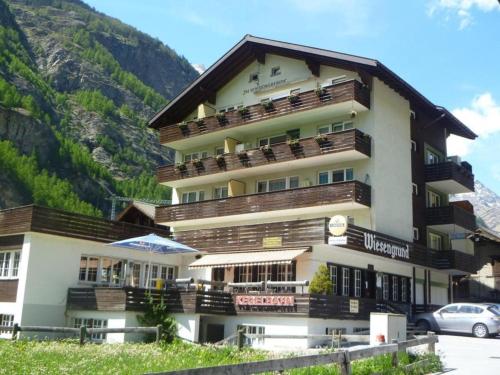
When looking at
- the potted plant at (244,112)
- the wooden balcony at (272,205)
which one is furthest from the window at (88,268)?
the potted plant at (244,112)

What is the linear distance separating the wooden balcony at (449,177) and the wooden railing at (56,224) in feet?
66.3

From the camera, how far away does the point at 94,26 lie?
646ft

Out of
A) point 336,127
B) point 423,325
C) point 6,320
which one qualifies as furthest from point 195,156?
point 423,325

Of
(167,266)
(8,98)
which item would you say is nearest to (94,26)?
(8,98)

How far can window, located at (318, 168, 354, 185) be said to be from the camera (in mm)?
35125

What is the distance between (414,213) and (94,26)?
581 ft

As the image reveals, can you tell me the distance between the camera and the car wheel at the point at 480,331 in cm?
2854

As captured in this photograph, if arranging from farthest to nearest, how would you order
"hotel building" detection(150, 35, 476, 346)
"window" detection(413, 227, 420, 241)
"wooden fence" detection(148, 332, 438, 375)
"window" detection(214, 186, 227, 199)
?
"window" detection(214, 186, 227, 199) → "window" detection(413, 227, 420, 241) → "hotel building" detection(150, 35, 476, 346) → "wooden fence" detection(148, 332, 438, 375)

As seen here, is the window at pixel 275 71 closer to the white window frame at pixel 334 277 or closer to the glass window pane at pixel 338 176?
the glass window pane at pixel 338 176

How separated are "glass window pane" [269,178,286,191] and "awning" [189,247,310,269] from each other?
611cm

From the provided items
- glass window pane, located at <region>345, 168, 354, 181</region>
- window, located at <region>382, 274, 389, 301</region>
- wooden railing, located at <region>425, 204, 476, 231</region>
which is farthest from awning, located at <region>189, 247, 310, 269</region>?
wooden railing, located at <region>425, 204, 476, 231</region>

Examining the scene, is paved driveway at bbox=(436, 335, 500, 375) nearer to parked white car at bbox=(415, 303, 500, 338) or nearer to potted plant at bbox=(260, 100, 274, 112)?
parked white car at bbox=(415, 303, 500, 338)

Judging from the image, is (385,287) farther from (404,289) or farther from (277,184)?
(277,184)

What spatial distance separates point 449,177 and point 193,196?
16.8 m
